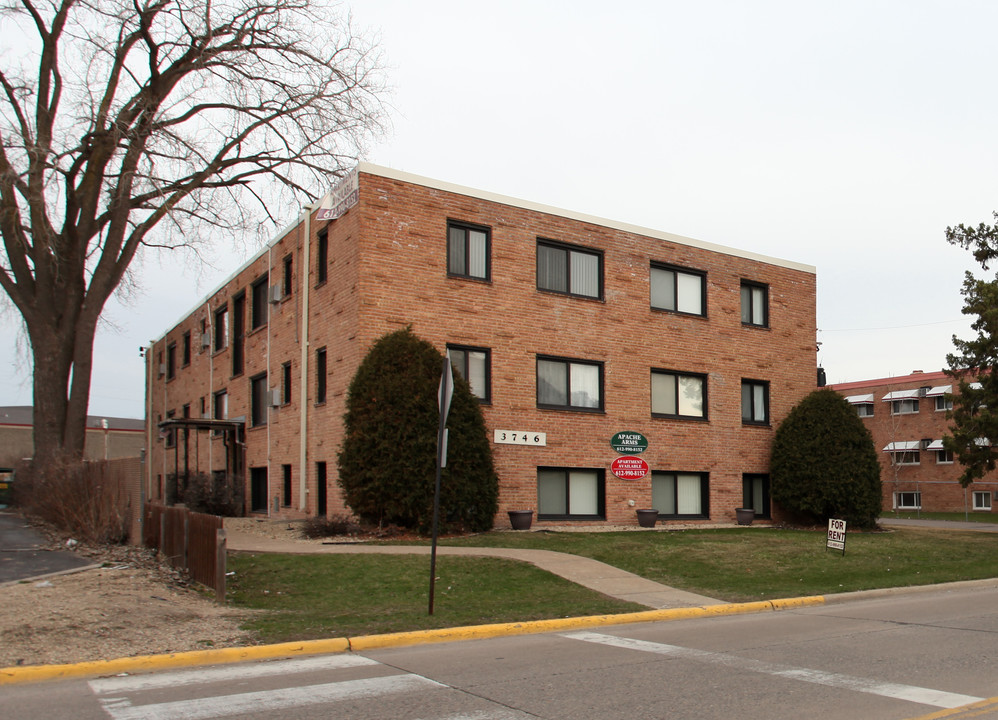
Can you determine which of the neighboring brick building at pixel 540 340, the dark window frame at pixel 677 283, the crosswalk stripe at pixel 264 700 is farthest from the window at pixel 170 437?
the crosswalk stripe at pixel 264 700

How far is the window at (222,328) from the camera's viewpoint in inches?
1234

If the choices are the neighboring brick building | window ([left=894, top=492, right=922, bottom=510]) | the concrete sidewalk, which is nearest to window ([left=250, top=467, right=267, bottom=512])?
the neighboring brick building

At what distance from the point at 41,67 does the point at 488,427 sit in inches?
621

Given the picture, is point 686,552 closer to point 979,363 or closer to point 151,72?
point 979,363

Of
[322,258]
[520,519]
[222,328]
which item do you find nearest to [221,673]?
[520,519]

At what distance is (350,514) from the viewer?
65.7 feet

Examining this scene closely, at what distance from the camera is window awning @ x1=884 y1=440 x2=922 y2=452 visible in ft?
165

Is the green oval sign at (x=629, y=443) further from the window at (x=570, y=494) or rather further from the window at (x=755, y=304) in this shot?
the window at (x=755, y=304)

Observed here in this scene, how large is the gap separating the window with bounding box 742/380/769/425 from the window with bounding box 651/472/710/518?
2.56m

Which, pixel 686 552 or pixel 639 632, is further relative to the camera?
pixel 686 552

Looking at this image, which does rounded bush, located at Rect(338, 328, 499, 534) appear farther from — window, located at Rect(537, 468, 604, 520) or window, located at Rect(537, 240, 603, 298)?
window, located at Rect(537, 240, 603, 298)

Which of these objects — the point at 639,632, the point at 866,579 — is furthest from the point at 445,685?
the point at 866,579

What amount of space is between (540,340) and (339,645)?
1457 cm

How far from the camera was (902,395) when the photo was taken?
5112cm
